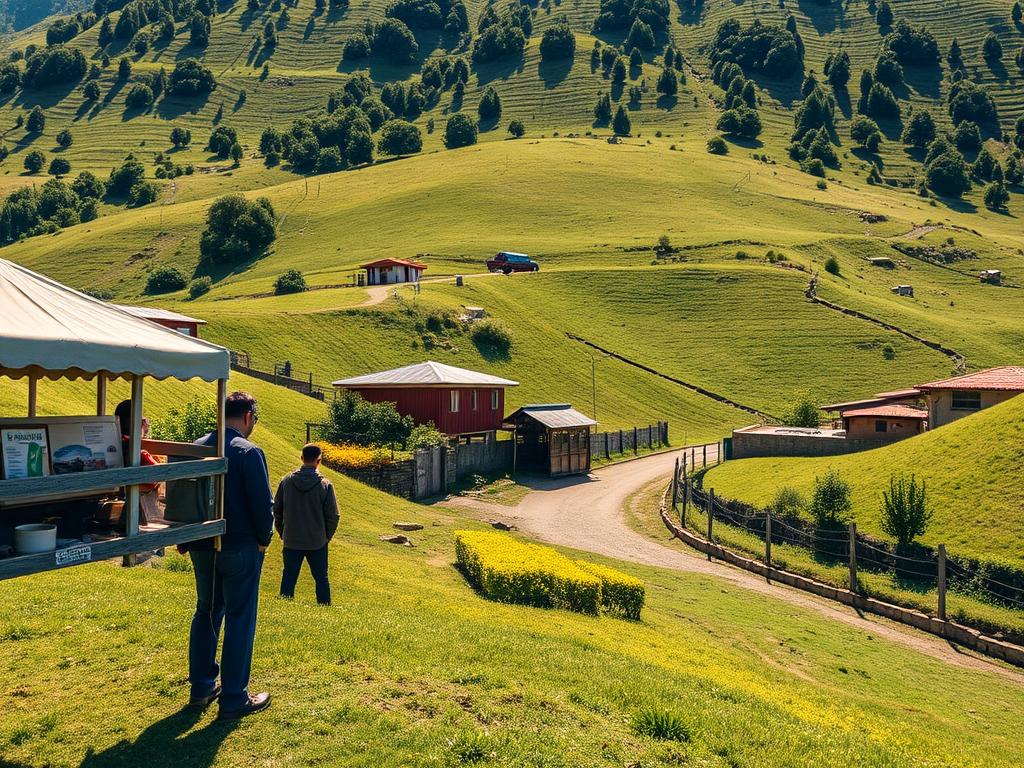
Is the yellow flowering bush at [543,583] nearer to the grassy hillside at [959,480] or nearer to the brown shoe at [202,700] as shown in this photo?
the brown shoe at [202,700]

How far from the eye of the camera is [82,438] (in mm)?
7836

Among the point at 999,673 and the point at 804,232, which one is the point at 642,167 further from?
the point at 999,673

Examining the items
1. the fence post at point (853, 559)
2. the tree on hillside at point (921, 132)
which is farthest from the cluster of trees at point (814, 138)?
→ the fence post at point (853, 559)

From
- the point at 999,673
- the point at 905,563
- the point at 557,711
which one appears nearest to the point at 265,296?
the point at 905,563

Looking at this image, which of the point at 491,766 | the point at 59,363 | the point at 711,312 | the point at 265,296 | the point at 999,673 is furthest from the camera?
the point at 711,312

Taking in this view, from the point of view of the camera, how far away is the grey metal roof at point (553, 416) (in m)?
50.0

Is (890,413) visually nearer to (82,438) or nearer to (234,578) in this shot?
(234,578)

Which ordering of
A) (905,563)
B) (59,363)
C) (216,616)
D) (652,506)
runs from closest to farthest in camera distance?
(59,363), (216,616), (905,563), (652,506)

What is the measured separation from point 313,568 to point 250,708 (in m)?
5.10

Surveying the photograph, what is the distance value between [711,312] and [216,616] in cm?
8770

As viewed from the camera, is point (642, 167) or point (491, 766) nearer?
point (491, 766)

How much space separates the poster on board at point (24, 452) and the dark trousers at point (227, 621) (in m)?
1.99

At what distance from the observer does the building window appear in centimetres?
4728

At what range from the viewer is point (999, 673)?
70.1 ft
